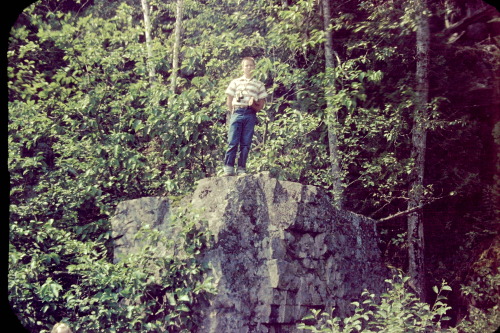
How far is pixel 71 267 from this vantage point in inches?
269

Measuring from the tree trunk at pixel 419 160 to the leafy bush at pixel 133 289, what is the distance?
570cm

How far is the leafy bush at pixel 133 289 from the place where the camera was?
668 centimetres

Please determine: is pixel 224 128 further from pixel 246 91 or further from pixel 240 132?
pixel 246 91

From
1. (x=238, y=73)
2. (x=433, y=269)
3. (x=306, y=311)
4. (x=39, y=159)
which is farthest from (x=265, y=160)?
(x=433, y=269)

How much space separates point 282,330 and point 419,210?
5.18 meters

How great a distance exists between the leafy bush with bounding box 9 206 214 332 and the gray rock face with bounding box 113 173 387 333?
29 centimetres

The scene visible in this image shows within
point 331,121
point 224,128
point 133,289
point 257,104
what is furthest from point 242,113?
point 331,121

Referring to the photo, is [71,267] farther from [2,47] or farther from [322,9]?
[322,9]

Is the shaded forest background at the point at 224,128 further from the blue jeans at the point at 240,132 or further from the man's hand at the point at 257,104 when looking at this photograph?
the man's hand at the point at 257,104

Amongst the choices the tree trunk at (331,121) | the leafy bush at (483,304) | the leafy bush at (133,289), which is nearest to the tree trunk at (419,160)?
the leafy bush at (483,304)

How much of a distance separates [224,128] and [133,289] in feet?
13.1

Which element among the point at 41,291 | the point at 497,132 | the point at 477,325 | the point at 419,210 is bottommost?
the point at 477,325

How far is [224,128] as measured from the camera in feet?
31.8

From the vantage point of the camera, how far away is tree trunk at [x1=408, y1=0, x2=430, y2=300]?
10.6 m
